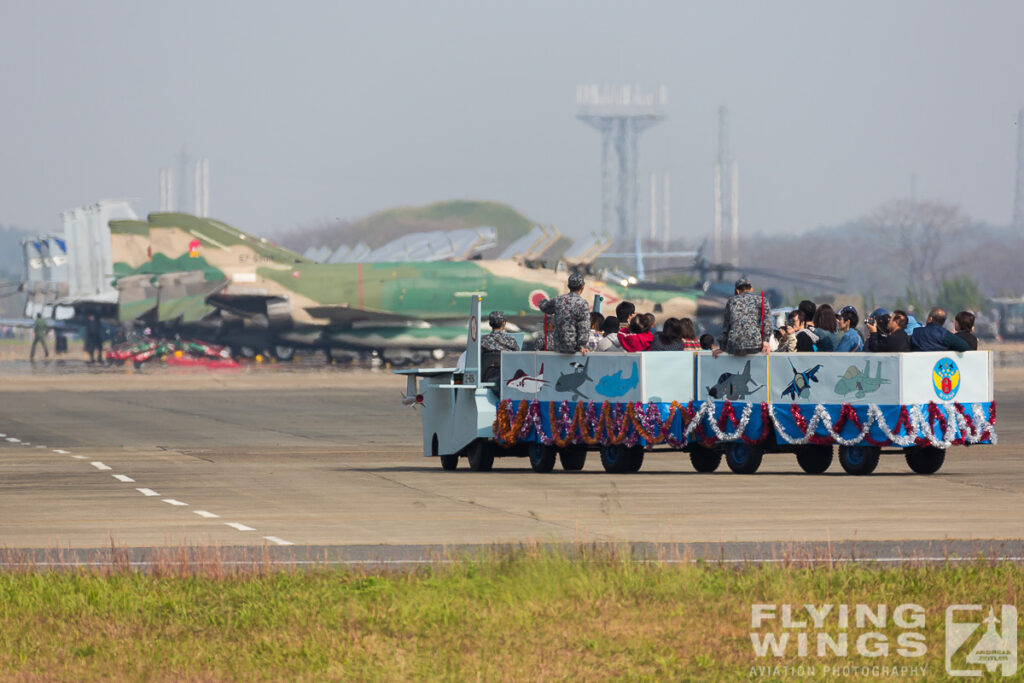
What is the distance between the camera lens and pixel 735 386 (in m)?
18.5

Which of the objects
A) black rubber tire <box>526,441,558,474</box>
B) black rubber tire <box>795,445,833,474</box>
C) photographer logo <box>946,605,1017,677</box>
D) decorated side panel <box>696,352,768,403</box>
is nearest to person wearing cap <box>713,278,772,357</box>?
decorated side panel <box>696,352,768,403</box>

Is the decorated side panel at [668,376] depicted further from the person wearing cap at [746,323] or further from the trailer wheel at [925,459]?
the trailer wheel at [925,459]

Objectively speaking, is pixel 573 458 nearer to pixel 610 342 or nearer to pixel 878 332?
pixel 610 342

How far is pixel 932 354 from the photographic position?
59.7ft

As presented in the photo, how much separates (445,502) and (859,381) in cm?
539

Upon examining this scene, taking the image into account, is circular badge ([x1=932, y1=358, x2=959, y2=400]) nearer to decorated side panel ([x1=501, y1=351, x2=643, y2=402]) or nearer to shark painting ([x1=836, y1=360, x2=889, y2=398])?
shark painting ([x1=836, y1=360, x2=889, y2=398])

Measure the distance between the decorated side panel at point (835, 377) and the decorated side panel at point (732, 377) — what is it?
0.44 feet

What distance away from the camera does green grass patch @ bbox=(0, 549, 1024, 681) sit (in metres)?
8.28

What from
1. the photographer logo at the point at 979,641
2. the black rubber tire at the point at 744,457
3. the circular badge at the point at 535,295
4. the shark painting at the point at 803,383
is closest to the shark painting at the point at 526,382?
the black rubber tire at the point at 744,457

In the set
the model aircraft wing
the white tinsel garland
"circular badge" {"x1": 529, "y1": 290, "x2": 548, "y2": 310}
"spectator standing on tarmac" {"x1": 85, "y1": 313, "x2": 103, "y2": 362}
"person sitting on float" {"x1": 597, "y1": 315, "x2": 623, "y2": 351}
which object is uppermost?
"circular badge" {"x1": 529, "y1": 290, "x2": 548, "y2": 310}

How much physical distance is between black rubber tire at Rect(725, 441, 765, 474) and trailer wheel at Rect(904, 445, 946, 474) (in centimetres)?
188

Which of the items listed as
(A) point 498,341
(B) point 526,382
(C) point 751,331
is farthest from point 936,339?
(A) point 498,341

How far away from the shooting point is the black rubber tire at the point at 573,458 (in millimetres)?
19891

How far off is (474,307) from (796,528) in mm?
8103
